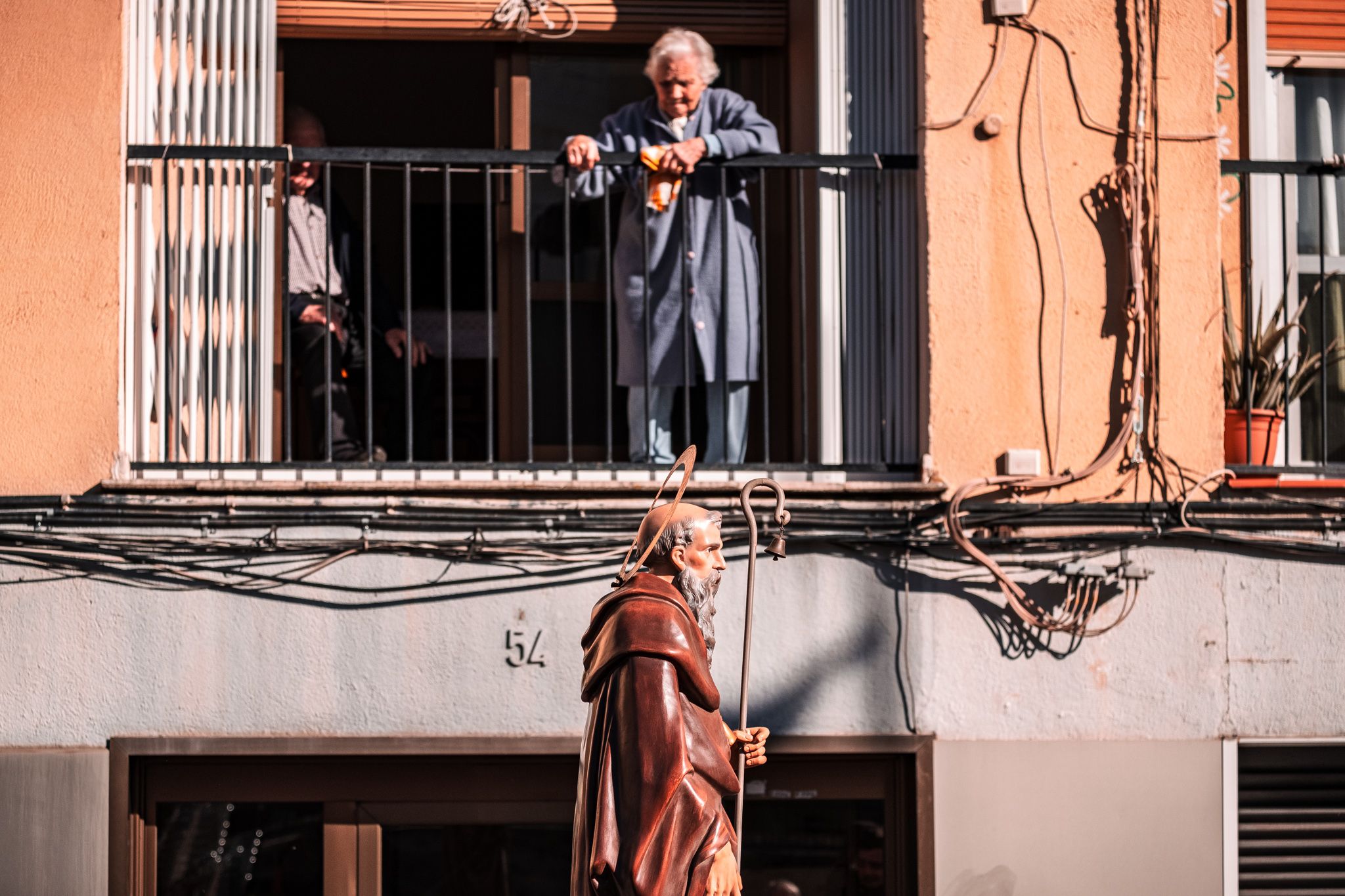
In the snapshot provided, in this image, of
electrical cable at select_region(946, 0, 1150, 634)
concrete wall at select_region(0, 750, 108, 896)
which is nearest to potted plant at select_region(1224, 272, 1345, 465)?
electrical cable at select_region(946, 0, 1150, 634)

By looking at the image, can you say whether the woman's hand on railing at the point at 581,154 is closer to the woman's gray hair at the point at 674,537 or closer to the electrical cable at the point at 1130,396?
the electrical cable at the point at 1130,396

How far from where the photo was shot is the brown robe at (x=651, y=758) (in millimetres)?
4344

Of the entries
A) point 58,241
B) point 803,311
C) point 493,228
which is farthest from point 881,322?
point 58,241

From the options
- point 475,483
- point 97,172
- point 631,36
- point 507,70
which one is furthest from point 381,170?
point 475,483

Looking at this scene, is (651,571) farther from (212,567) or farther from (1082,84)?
(1082,84)

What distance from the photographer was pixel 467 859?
22.0ft

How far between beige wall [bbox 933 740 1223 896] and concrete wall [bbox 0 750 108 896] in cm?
314

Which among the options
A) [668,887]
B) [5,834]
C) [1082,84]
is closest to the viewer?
[668,887]

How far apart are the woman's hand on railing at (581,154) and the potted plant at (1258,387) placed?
8.74ft

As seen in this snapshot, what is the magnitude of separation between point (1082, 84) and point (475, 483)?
9.45 feet

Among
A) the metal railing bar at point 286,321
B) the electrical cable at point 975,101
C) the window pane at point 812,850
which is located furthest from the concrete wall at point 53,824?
the electrical cable at point 975,101

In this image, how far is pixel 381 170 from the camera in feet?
28.5

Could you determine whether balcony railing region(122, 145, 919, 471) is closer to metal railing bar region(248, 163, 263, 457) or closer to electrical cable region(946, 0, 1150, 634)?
metal railing bar region(248, 163, 263, 457)

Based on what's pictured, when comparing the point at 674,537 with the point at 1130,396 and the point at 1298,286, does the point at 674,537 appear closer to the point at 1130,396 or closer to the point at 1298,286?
the point at 1130,396
